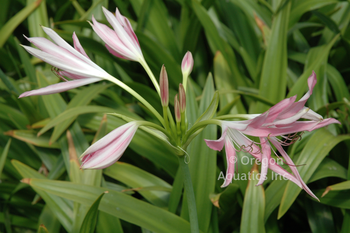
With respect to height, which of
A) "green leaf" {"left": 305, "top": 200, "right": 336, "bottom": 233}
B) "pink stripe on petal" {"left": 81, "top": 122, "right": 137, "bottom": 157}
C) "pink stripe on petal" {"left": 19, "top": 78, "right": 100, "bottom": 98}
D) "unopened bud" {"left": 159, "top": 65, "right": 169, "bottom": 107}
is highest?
→ "pink stripe on petal" {"left": 19, "top": 78, "right": 100, "bottom": 98}

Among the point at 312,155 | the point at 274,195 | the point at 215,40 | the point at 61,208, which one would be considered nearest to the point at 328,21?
the point at 215,40

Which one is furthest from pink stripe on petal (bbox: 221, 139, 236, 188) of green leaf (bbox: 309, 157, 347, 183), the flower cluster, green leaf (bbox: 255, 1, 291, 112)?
green leaf (bbox: 255, 1, 291, 112)

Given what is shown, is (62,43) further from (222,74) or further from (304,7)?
(304,7)

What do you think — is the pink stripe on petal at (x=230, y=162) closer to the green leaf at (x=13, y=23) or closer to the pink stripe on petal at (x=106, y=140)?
the pink stripe on petal at (x=106, y=140)

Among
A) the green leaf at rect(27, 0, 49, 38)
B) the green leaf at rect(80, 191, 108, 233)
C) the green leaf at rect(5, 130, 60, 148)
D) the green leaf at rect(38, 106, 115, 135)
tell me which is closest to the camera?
the green leaf at rect(80, 191, 108, 233)

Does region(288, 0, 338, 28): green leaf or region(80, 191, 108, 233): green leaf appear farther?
region(288, 0, 338, 28): green leaf

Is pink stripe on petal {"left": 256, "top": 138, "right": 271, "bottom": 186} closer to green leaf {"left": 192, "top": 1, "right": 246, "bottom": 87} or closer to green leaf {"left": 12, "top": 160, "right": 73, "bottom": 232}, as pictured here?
green leaf {"left": 12, "top": 160, "right": 73, "bottom": 232}

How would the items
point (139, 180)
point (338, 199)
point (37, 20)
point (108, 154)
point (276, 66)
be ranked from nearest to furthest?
point (108, 154)
point (338, 199)
point (139, 180)
point (276, 66)
point (37, 20)

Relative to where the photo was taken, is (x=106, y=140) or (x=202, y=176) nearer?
(x=106, y=140)
